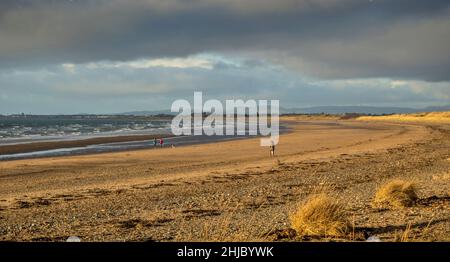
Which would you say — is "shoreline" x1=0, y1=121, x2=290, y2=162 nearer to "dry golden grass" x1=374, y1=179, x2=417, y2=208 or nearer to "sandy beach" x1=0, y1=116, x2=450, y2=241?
"sandy beach" x1=0, y1=116, x2=450, y2=241

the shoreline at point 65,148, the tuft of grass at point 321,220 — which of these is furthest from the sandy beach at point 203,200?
the shoreline at point 65,148

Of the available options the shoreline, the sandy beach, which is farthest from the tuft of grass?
the shoreline

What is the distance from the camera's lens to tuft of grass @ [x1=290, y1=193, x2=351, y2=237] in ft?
26.3

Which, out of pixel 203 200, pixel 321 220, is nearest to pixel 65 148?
pixel 203 200

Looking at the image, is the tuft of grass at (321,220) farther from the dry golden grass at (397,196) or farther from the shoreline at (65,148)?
the shoreline at (65,148)

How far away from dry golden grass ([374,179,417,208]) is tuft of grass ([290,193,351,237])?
321cm

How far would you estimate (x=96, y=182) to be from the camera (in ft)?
63.8

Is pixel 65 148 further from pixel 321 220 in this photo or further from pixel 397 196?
pixel 321 220

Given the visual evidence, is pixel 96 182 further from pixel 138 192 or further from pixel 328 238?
pixel 328 238

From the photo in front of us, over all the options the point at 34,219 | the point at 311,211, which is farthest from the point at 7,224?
the point at 311,211

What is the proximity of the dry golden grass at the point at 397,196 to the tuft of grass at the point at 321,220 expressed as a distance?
126 inches

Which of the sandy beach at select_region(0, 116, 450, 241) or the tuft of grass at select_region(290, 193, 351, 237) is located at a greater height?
the tuft of grass at select_region(290, 193, 351, 237)

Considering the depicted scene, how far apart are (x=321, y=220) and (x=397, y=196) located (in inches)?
152
